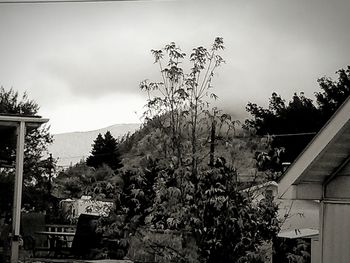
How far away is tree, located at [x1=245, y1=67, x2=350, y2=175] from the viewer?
1223 cm

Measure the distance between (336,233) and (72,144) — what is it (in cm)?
912

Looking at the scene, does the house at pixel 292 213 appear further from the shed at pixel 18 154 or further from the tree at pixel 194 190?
the shed at pixel 18 154

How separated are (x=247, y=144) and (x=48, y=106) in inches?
242

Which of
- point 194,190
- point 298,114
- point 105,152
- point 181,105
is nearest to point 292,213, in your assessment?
point 194,190

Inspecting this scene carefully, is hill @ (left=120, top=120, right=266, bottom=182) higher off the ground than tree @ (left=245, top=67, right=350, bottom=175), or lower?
lower

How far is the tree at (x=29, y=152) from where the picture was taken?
10695 millimetres

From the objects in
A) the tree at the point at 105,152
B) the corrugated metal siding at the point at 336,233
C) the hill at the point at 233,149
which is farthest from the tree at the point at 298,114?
the corrugated metal siding at the point at 336,233

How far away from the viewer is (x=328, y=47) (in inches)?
395

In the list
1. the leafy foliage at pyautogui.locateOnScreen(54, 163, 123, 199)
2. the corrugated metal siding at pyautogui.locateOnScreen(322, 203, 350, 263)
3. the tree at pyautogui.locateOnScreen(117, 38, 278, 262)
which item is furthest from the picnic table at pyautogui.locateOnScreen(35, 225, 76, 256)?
the corrugated metal siding at pyautogui.locateOnScreen(322, 203, 350, 263)

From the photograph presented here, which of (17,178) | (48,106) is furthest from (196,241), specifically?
(48,106)

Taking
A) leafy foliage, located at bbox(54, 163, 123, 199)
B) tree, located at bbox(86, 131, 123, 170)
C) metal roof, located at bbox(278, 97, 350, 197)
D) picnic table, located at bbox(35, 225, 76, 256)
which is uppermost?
tree, located at bbox(86, 131, 123, 170)

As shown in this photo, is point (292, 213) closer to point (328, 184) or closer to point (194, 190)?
point (194, 190)

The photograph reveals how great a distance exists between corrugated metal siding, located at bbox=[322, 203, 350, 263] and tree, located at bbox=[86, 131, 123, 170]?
805 centimetres

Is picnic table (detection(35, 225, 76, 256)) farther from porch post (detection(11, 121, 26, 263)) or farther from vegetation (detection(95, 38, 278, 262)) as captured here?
vegetation (detection(95, 38, 278, 262))
